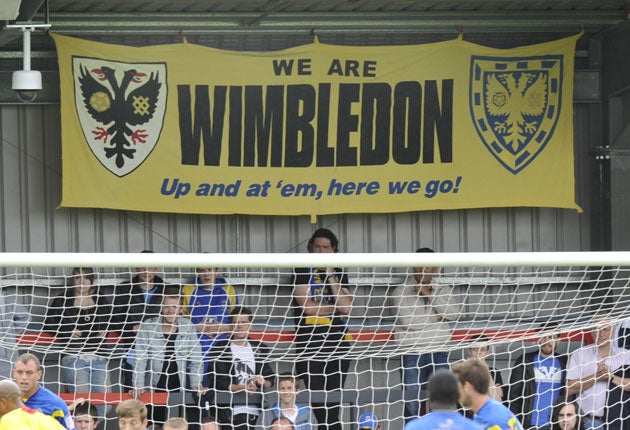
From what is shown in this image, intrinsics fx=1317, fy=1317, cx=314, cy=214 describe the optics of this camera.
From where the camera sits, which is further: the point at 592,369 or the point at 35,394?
the point at 592,369

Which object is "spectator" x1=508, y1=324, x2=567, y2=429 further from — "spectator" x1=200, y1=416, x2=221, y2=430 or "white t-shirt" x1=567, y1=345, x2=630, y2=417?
"spectator" x1=200, y1=416, x2=221, y2=430

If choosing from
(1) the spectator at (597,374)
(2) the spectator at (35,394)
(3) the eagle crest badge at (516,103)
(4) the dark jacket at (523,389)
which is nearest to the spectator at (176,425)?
(2) the spectator at (35,394)

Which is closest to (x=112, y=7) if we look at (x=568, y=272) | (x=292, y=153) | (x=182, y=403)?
(x=292, y=153)

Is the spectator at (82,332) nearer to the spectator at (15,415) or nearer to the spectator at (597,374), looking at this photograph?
the spectator at (15,415)

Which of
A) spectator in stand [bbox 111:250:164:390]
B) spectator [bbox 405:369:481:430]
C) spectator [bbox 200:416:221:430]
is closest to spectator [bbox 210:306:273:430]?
spectator [bbox 200:416:221:430]

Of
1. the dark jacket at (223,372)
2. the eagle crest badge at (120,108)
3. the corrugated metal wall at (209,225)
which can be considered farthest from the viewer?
the corrugated metal wall at (209,225)

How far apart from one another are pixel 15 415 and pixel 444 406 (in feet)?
8.74

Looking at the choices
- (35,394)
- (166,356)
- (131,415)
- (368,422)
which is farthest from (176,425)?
(368,422)

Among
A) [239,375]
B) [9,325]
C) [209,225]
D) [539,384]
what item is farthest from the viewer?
[209,225]

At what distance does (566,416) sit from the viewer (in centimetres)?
1085

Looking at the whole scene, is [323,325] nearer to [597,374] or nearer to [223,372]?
[223,372]

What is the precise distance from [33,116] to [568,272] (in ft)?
18.6

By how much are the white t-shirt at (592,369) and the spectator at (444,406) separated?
4.65 metres

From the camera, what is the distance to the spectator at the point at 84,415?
1077 cm
